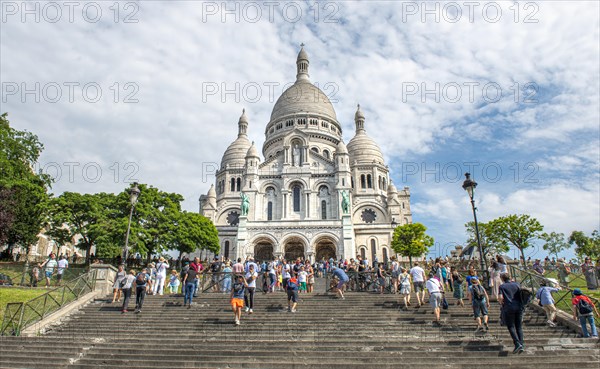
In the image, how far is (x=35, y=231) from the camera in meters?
27.2

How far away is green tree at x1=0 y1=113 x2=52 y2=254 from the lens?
24.1m

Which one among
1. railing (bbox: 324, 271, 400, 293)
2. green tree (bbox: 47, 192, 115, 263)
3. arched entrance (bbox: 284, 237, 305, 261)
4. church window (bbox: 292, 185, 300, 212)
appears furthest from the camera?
church window (bbox: 292, 185, 300, 212)

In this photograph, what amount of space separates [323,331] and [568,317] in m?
6.46

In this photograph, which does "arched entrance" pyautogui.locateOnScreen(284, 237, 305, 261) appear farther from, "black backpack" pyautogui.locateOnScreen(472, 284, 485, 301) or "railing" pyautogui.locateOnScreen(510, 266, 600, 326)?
"black backpack" pyautogui.locateOnScreen(472, 284, 485, 301)

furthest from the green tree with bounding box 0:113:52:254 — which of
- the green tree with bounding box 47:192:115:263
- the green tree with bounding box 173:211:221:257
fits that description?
the green tree with bounding box 173:211:221:257

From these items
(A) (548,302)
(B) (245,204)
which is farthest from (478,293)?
(B) (245,204)

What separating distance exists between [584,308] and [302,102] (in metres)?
48.0

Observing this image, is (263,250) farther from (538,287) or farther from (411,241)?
(538,287)

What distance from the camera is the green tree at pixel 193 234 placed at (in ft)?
100

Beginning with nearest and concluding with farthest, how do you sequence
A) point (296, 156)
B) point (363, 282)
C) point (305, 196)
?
point (363, 282)
point (305, 196)
point (296, 156)

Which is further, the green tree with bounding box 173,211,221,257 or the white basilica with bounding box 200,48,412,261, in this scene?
the white basilica with bounding box 200,48,412,261

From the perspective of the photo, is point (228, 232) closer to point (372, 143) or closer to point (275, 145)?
point (275, 145)

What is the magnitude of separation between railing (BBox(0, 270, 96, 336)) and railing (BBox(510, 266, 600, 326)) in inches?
589

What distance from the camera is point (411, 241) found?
36.8 m
